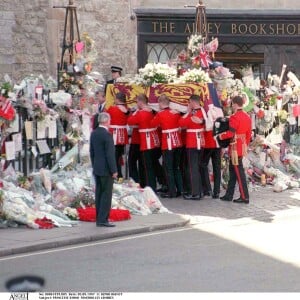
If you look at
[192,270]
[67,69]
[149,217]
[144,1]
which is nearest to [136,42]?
[144,1]

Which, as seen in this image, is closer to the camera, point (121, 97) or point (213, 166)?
point (213, 166)

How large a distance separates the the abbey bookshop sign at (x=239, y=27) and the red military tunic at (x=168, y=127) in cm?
993

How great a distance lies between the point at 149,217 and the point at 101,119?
→ 2.03 metres

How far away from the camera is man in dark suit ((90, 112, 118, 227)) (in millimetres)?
13445

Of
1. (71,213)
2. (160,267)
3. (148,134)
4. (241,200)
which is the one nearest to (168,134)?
(148,134)

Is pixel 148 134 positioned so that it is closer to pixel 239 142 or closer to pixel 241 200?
pixel 239 142

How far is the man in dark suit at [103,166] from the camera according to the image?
13445 mm

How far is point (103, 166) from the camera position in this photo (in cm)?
1345

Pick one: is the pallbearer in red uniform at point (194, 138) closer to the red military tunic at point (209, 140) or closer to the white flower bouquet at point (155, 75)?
the red military tunic at point (209, 140)

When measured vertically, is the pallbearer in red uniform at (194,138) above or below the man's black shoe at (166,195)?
above

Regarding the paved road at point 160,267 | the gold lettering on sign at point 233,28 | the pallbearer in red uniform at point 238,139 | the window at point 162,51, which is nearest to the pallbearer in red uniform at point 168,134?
the pallbearer in red uniform at point 238,139

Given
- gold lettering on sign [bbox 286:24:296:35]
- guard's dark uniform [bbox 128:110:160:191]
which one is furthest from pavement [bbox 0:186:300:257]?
gold lettering on sign [bbox 286:24:296:35]

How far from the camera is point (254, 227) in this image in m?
13.7

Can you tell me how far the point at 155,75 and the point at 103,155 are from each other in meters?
4.43
